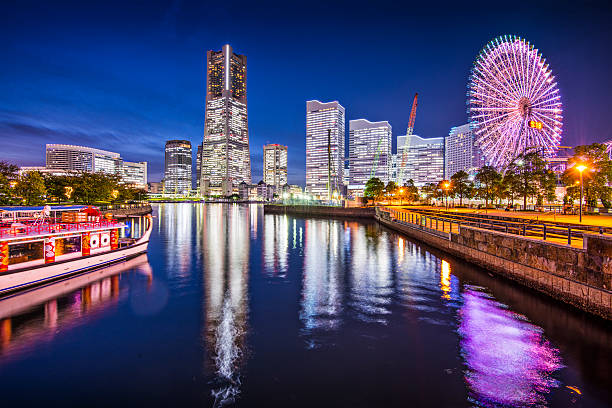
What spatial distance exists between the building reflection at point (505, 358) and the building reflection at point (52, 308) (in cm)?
1796

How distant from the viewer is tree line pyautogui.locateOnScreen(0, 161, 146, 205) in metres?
58.6

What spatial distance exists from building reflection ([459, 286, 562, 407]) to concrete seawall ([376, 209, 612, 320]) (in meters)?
3.14

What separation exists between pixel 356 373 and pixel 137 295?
1617 cm

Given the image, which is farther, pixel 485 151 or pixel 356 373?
pixel 485 151

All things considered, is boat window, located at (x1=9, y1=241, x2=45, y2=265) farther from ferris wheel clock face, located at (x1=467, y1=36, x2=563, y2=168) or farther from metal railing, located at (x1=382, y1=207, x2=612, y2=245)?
ferris wheel clock face, located at (x1=467, y1=36, x2=563, y2=168)

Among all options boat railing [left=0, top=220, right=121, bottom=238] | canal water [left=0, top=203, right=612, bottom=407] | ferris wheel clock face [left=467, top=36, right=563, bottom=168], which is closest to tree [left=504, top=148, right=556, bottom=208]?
ferris wheel clock face [left=467, top=36, right=563, bottom=168]

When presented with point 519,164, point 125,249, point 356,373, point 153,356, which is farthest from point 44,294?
point 519,164

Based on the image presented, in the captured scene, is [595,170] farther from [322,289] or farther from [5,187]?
[5,187]

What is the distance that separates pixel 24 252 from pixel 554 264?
37978 mm

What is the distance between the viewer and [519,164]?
64750 mm

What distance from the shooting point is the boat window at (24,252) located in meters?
22.3

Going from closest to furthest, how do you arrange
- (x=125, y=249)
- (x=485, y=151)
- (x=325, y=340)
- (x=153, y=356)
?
(x=153, y=356), (x=325, y=340), (x=125, y=249), (x=485, y=151)

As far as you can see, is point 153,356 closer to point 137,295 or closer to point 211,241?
point 137,295

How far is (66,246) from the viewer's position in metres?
25.2
